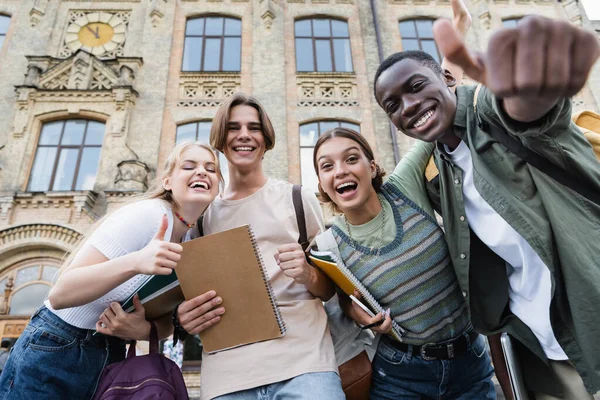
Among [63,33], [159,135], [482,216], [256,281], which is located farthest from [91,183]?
[482,216]

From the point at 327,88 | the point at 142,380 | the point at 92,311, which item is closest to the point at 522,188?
the point at 142,380

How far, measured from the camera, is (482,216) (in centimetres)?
171

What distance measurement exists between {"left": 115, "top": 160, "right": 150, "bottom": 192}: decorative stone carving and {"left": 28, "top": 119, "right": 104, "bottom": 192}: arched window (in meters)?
1.08

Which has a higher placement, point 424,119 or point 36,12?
point 36,12

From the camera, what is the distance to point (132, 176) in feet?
28.7

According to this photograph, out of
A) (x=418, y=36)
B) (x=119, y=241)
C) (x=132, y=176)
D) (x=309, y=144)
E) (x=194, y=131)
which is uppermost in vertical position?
(x=418, y=36)

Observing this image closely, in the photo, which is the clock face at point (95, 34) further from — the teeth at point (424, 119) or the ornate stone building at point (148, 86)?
the teeth at point (424, 119)

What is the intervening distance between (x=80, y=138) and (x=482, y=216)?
35.3 ft

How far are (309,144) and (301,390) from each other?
353 inches

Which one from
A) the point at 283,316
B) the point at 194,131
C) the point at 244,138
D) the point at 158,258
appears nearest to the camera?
the point at 158,258

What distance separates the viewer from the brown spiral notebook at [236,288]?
5.94 ft

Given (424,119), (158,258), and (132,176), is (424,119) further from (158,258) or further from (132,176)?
(132,176)

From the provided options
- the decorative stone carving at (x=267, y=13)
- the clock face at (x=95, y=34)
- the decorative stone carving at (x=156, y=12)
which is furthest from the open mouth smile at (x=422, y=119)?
the clock face at (x=95, y=34)

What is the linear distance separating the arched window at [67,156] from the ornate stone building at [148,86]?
3cm
